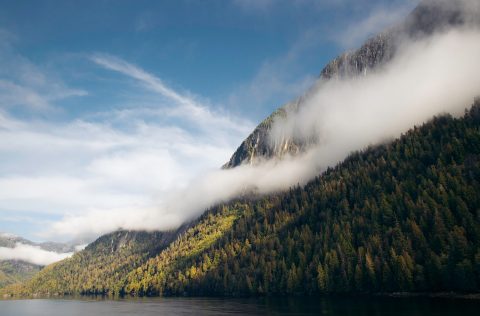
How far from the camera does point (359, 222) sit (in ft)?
631

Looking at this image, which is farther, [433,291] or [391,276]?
[391,276]

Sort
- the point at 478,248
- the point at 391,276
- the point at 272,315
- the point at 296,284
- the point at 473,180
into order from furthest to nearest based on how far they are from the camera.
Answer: the point at 296,284 < the point at 473,180 < the point at 391,276 < the point at 478,248 < the point at 272,315

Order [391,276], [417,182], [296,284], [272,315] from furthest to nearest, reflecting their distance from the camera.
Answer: [417,182], [296,284], [391,276], [272,315]

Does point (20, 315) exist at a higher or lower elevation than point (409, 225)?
lower

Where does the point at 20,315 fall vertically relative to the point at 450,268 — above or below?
below

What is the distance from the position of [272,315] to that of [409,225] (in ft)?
299

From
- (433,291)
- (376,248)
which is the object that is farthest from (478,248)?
(376,248)

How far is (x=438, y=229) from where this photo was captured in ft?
461

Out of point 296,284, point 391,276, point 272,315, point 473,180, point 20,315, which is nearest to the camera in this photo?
point 272,315

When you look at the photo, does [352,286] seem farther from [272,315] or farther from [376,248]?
[272,315]

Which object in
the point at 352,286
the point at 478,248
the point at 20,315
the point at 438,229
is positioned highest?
the point at 438,229

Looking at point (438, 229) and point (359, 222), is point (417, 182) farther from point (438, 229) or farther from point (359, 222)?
point (438, 229)

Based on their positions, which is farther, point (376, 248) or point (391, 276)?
point (376, 248)

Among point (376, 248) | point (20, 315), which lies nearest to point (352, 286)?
point (376, 248)
